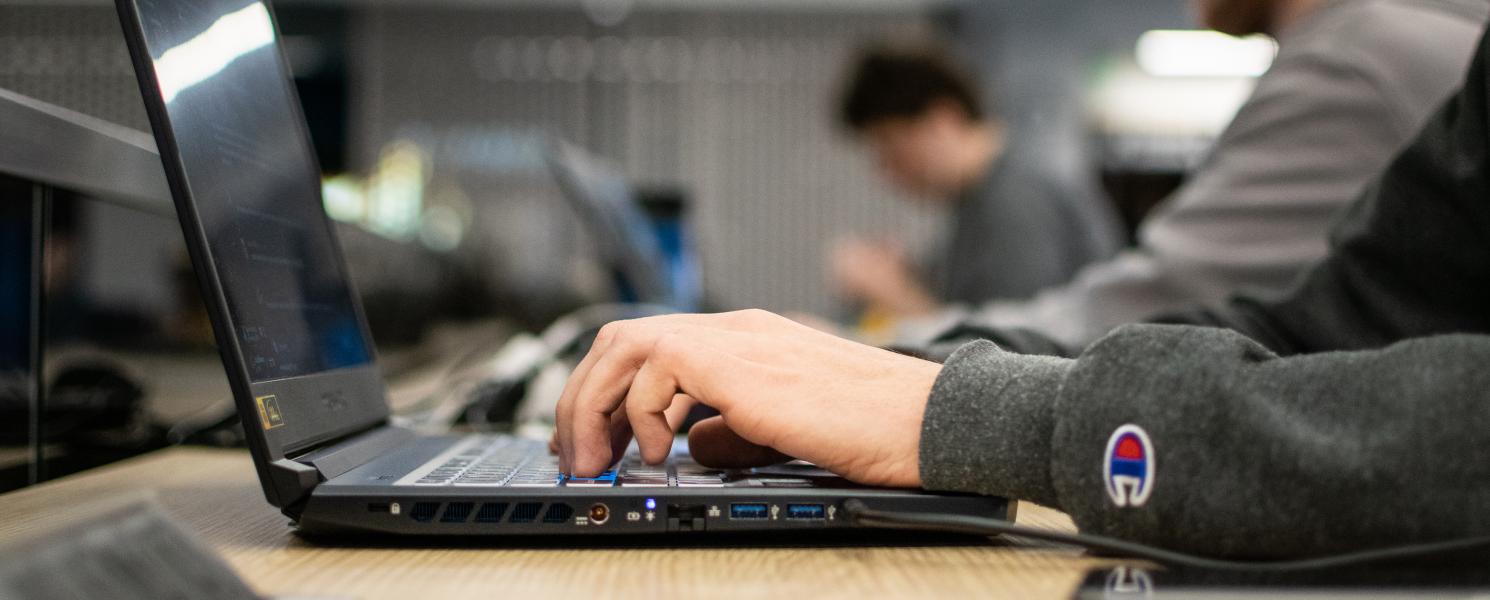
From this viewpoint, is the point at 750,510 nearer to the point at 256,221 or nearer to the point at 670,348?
the point at 670,348

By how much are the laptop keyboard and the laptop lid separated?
75 mm

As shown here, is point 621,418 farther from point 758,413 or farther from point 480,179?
point 480,179

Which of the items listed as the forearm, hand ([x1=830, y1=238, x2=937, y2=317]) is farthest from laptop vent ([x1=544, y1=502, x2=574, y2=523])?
hand ([x1=830, y1=238, x2=937, y2=317])

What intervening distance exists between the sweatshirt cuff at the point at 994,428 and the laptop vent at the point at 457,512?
0.73 ft

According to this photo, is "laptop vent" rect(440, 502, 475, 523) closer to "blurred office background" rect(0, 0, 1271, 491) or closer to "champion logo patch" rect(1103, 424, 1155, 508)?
"champion logo patch" rect(1103, 424, 1155, 508)

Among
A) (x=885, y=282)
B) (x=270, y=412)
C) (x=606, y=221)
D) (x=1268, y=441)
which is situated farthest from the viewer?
(x=885, y=282)

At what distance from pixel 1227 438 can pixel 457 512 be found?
351 millimetres

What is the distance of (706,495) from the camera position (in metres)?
0.52

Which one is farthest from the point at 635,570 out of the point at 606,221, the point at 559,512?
the point at 606,221

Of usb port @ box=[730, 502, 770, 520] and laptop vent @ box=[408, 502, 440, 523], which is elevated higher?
laptop vent @ box=[408, 502, 440, 523]

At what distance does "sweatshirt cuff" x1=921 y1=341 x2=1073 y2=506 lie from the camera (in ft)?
1.69

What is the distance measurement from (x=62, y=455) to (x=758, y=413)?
0.60 m

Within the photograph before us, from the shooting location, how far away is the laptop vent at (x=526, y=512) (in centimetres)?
52

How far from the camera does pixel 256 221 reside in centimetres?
64
